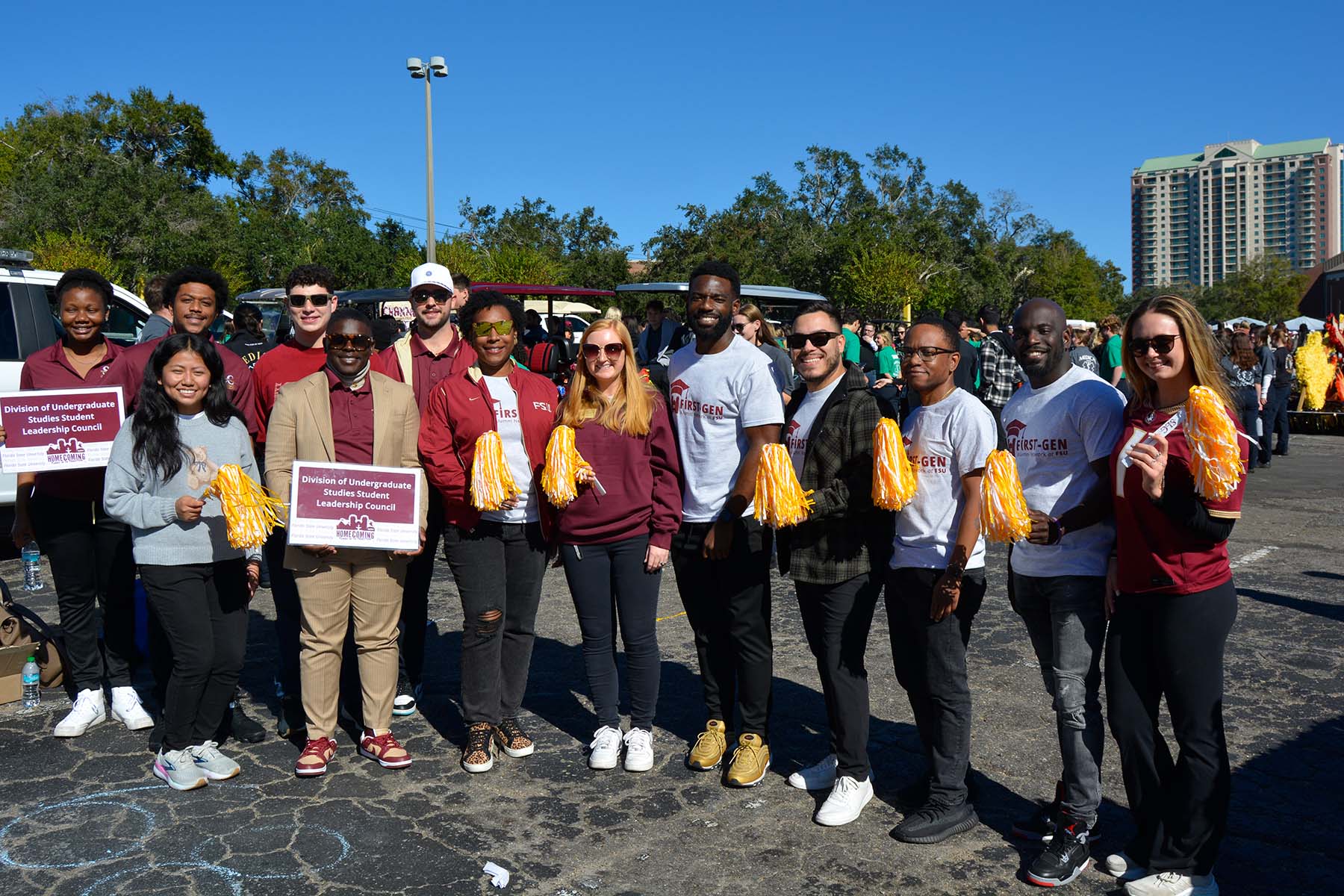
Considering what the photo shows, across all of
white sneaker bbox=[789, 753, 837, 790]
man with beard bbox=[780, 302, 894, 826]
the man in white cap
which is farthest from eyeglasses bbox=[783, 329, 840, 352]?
white sneaker bbox=[789, 753, 837, 790]

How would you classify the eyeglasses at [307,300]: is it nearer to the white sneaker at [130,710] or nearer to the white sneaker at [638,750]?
the white sneaker at [130,710]

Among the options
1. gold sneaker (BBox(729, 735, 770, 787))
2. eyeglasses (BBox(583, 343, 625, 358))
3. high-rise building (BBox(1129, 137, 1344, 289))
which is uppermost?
high-rise building (BBox(1129, 137, 1344, 289))

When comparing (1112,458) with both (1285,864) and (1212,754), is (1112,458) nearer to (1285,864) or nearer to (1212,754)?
(1212,754)

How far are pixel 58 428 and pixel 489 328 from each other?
2.20 meters

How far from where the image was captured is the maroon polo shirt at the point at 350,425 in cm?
456

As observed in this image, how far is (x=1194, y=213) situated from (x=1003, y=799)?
21781cm

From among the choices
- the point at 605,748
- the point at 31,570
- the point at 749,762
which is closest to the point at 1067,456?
the point at 749,762

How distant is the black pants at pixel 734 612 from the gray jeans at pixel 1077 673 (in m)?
1.17

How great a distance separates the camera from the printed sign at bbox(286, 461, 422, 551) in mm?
4367

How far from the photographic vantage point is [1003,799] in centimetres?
429

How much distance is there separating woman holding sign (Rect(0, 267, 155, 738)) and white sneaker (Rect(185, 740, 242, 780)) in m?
0.80

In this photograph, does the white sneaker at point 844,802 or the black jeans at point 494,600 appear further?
the black jeans at point 494,600

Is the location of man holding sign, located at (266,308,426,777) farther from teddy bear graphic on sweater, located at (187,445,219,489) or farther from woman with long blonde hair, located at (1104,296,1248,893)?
woman with long blonde hair, located at (1104,296,1248,893)

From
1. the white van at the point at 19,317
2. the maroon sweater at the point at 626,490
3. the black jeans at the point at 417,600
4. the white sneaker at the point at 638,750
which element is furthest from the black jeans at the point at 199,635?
the white van at the point at 19,317
